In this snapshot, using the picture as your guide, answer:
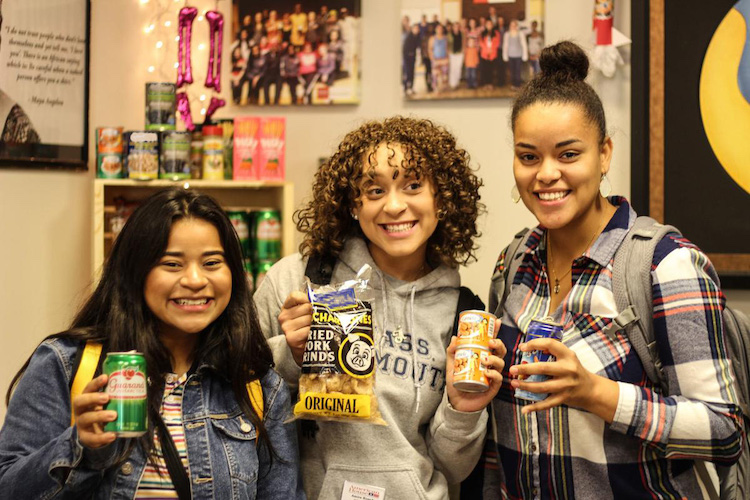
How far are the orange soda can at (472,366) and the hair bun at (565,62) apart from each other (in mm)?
680

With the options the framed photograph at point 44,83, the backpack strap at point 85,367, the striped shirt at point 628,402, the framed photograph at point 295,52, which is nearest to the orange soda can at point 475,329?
the striped shirt at point 628,402

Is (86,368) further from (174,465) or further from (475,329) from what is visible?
(475,329)

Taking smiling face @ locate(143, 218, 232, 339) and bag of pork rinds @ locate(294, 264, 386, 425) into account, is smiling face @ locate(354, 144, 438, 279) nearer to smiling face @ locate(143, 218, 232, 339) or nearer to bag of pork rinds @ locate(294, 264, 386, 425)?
bag of pork rinds @ locate(294, 264, 386, 425)

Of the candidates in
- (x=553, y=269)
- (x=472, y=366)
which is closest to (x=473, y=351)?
(x=472, y=366)

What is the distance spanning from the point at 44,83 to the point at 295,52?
0.92 m

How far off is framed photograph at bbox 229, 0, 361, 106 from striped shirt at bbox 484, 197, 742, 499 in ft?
4.79

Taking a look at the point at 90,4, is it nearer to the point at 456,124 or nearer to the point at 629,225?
the point at 456,124

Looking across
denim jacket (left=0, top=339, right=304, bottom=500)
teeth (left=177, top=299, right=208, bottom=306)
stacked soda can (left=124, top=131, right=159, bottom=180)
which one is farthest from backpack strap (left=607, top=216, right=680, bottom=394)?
stacked soda can (left=124, top=131, right=159, bottom=180)

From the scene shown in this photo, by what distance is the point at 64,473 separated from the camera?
4.52 feet

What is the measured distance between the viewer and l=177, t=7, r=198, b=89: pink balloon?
2807mm

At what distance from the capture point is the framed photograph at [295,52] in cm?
292

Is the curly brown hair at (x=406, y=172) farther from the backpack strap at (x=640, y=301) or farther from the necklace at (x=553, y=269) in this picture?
the backpack strap at (x=640, y=301)

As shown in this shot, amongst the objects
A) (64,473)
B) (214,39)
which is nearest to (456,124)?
(214,39)

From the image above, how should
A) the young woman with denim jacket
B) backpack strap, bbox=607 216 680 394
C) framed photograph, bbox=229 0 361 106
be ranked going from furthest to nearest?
framed photograph, bbox=229 0 361 106, backpack strap, bbox=607 216 680 394, the young woman with denim jacket
